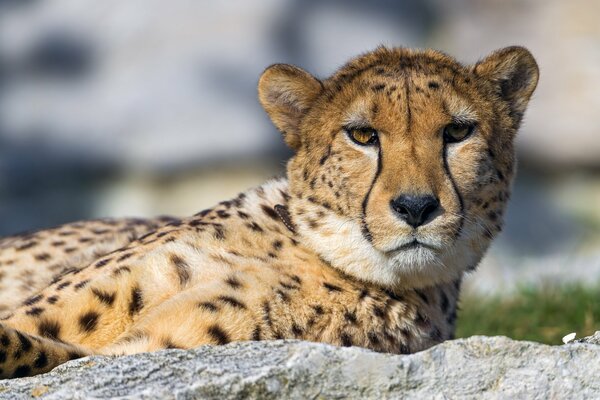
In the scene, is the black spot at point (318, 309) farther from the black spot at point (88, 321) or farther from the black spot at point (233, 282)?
the black spot at point (88, 321)

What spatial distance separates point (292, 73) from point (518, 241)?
16.4 ft

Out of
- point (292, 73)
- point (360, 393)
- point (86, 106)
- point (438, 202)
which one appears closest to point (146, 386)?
point (360, 393)

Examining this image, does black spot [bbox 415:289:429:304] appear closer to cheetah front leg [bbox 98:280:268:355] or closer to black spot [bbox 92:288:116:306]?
cheetah front leg [bbox 98:280:268:355]

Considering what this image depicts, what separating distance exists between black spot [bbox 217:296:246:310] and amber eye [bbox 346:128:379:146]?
2.02 ft

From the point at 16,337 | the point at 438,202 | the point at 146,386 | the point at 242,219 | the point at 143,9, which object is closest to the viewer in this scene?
the point at 146,386

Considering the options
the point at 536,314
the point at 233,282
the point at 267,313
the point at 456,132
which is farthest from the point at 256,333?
the point at 536,314

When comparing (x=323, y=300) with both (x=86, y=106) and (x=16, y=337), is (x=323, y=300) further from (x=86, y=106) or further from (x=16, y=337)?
(x=86, y=106)

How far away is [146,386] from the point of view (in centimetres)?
226

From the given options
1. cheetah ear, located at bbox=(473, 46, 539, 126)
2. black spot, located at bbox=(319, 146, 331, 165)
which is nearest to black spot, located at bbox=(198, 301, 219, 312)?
black spot, located at bbox=(319, 146, 331, 165)

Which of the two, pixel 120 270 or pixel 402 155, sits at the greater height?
pixel 402 155

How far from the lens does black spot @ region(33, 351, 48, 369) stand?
2.71 metres

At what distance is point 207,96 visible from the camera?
7.99 meters

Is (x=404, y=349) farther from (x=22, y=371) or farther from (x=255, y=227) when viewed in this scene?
(x=22, y=371)

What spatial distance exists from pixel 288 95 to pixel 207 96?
4.52m
